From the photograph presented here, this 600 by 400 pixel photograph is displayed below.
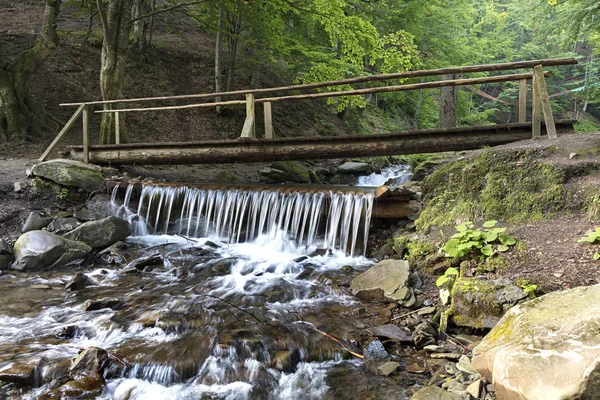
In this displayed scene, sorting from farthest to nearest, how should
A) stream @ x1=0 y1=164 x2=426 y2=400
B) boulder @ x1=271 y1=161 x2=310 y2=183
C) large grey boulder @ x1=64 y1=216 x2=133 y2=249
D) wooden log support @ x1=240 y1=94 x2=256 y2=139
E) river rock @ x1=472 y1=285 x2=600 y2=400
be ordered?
boulder @ x1=271 y1=161 x2=310 y2=183, wooden log support @ x1=240 y1=94 x2=256 y2=139, large grey boulder @ x1=64 y1=216 x2=133 y2=249, stream @ x1=0 y1=164 x2=426 y2=400, river rock @ x1=472 y1=285 x2=600 y2=400

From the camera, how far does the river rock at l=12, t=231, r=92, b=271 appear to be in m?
6.23

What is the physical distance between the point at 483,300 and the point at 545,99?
4.35m

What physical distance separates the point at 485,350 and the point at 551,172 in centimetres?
327

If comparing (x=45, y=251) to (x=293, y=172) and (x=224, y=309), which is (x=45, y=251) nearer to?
(x=224, y=309)

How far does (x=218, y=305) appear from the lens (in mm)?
4844

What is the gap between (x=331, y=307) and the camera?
4758 mm

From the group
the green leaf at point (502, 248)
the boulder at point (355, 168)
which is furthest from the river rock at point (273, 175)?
the green leaf at point (502, 248)

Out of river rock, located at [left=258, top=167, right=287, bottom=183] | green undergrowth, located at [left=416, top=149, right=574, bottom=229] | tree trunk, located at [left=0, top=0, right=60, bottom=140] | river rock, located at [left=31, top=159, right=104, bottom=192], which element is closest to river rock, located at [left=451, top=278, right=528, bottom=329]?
green undergrowth, located at [left=416, top=149, right=574, bottom=229]

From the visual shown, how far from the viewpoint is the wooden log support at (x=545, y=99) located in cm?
628

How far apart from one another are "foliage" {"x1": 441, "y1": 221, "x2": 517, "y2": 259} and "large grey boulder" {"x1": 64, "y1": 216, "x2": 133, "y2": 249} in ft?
19.9

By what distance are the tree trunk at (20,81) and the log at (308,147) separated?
2.71 meters

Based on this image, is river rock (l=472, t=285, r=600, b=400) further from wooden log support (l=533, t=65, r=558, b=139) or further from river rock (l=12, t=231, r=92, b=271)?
river rock (l=12, t=231, r=92, b=271)

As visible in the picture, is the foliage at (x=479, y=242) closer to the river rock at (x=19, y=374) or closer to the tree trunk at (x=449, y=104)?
the river rock at (x=19, y=374)

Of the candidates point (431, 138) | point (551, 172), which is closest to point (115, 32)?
point (431, 138)
